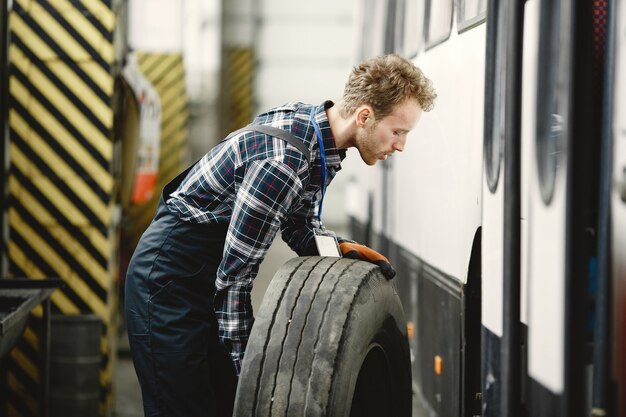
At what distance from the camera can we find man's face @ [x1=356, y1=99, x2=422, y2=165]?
2.41m

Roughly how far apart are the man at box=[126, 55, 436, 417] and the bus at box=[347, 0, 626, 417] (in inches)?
11.8

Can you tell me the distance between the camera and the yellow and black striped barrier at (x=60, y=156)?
4387mm

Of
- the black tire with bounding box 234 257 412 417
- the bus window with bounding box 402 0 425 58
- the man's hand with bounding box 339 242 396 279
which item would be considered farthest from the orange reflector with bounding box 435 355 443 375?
the bus window with bounding box 402 0 425 58

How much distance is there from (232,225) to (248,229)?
0.05 meters

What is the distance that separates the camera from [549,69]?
1.86 metres

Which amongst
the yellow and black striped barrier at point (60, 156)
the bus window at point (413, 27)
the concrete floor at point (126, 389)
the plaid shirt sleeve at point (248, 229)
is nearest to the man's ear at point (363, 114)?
the plaid shirt sleeve at point (248, 229)

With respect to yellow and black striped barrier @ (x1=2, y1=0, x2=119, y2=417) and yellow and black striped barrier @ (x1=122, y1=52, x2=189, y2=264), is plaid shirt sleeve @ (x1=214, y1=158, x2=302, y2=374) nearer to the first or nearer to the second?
yellow and black striped barrier @ (x1=2, y1=0, x2=119, y2=417)

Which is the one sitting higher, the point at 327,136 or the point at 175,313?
the point at 327,136

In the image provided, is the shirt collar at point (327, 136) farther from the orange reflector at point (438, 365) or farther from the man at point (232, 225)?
the orange reflector at point (438, 365)

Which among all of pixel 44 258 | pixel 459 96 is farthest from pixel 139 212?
pixel 459 96

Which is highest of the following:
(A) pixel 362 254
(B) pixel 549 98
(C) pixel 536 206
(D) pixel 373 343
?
(B) pixel 549 98

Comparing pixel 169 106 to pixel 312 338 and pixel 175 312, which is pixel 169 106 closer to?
pixel 175 312

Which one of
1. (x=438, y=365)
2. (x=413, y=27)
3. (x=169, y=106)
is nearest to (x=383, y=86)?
(x=438, y=365)

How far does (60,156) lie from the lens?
4438mm
